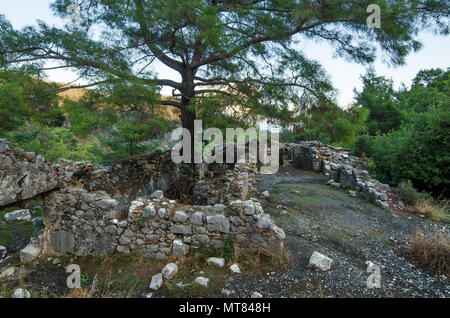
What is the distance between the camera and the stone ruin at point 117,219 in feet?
12.8

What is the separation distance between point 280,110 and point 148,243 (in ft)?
13.8

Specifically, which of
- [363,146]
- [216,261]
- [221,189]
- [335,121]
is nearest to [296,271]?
[216,261]

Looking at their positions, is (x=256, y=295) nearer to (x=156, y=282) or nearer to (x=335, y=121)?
(x=156, y=282)

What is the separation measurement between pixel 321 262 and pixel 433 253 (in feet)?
6.66

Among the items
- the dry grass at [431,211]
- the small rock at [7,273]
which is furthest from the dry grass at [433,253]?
the small rock at [7,273]

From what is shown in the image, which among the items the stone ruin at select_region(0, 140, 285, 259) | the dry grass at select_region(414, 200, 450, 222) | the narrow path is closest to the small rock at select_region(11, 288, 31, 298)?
the stone ruin at select_region(0, 140, 285, 259)

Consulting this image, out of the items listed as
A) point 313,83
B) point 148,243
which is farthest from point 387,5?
point 148,243

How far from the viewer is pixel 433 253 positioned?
3.84 metres

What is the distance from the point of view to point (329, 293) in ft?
10.0

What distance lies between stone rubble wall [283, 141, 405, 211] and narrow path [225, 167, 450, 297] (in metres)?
0.51

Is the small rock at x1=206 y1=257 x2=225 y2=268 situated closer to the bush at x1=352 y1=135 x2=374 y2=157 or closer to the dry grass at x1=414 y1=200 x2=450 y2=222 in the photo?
the dry grass at x1=414 y1=200 x2=450 y2=222

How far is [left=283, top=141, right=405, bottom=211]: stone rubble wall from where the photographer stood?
23.3 ft
